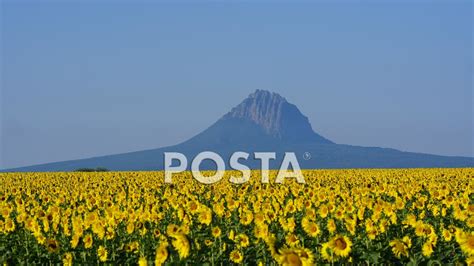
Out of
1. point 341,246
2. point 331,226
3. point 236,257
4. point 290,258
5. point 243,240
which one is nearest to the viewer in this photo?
point 290,258

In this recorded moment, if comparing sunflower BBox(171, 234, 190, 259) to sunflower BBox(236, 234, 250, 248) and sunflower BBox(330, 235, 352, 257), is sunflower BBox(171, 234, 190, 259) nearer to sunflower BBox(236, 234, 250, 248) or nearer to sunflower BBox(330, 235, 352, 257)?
sunflower BBox(330, 235, 352, 257)

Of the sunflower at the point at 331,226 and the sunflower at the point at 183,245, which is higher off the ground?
the sunflower at the point at 331,226

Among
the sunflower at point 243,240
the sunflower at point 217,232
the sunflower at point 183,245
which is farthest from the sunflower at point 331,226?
the sunflower at point 183,245

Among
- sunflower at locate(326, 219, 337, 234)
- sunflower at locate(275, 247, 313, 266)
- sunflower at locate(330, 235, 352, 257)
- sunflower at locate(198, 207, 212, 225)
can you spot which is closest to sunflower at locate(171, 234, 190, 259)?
Result: sunflower at locate(275, 247, 313, 266)

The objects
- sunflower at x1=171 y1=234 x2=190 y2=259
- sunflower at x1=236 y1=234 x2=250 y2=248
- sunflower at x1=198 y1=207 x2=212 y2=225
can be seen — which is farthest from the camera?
sunflower at x1=198 y1=207 x2=212 y2=225

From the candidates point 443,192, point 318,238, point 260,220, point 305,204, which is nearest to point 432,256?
point 318,238

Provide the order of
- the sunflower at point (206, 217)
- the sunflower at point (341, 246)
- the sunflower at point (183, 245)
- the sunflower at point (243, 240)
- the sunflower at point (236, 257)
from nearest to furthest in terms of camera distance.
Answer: the sunflower at point (183, 245), the sunflower at point (341, 246), the sunflower at point (236, 257), the sunflower at point (243, 240), the sunflower at point (206, 217)

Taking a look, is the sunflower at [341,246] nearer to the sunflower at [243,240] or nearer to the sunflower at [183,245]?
the sunflower at [183,245]

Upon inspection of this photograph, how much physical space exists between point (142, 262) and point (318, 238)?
5.93m

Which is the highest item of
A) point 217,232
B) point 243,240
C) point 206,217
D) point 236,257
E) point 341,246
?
point 206,217

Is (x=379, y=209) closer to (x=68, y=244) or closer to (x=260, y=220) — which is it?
(x=260, y=220)

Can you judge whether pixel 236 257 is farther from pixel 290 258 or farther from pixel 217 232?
pixel 290 258

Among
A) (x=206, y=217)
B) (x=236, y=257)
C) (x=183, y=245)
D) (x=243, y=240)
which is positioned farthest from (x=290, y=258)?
(x=206, y=217)

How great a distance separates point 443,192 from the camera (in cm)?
2064
